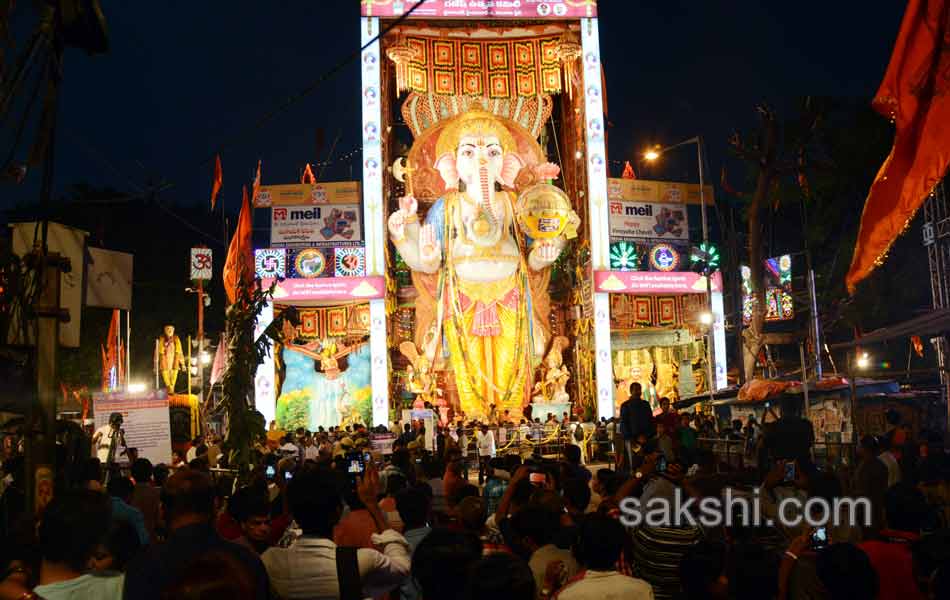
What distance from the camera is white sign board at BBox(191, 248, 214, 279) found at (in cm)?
2672

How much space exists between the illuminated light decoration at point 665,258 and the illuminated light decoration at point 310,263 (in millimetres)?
11126

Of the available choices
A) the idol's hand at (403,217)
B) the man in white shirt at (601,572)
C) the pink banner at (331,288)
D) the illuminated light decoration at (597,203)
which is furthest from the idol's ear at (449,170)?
the man in white shirt at (601,572)

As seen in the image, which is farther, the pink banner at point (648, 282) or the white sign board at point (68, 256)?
the pink banner at point (648, 282)

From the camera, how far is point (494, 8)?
31188 millimetres

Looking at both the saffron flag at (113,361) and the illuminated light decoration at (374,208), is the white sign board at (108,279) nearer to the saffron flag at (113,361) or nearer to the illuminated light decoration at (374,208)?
the saffron flag at (113,361)

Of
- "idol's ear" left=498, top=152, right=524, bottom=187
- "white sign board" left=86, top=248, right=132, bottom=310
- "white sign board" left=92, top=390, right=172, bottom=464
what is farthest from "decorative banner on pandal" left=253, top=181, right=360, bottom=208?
"white sign board" left=86, top=248, right=132, bottom=310

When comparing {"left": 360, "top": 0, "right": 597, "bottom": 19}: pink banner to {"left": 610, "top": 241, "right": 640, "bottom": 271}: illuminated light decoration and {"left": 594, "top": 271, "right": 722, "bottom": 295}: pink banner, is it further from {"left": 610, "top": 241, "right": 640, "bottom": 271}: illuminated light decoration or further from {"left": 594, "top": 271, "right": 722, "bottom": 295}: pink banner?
{"left": 594, "top": 271, "right": 722, "bottom": 295}: pink banner

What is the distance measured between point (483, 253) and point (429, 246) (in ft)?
6.13

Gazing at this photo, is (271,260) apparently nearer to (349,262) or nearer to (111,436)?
(349,262)

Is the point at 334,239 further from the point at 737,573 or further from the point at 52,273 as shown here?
the point at 737,573

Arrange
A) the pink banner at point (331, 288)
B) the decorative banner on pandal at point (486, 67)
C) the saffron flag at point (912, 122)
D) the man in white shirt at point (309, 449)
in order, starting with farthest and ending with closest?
1. the decorative banner on pandal at point (486, 67)
2. the pink banner at point (331, 288)
3. the man in white shirt at point (309, 449)
4. the saffron flag at point (912, 122)

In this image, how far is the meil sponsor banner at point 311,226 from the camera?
98.4 ft

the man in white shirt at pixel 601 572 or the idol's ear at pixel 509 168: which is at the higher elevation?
the idol's ear at pixel 509 168

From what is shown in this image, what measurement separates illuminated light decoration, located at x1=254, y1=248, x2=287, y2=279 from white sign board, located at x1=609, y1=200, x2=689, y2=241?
36.0 ft
